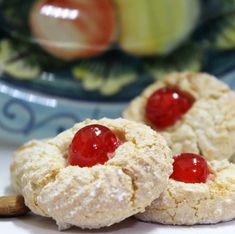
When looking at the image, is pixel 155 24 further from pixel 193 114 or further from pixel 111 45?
pixel 193 114

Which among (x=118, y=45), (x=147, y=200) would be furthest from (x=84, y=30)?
(x=147, y=200)

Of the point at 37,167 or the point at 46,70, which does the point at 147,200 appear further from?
the point at 46,70

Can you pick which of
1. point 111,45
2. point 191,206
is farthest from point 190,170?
point 111,45

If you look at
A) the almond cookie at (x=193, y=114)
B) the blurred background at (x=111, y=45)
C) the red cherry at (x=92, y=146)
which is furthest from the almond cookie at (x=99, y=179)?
the blurred background at (x=111, y=45)

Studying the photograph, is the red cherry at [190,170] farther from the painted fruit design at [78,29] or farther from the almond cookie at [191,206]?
the painted fruit design at [78,29]

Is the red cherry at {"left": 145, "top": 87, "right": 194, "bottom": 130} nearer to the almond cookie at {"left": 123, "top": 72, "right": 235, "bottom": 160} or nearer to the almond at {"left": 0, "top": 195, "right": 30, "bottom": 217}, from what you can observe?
the almond cookie at {"left": 123, "top": 72, "right": 235, "bottom": 160}

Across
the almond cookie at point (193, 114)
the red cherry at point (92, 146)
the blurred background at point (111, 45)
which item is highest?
the blurred background at point (111, 45)
